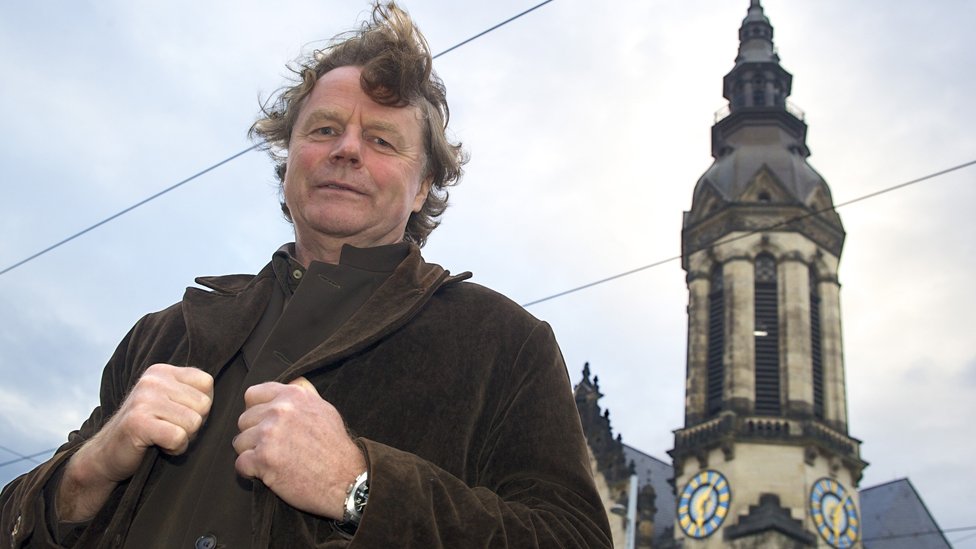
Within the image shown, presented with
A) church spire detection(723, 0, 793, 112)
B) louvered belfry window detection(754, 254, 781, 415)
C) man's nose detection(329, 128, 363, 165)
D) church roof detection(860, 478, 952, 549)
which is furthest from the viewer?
church spire detection(723, 0, 793, 112)

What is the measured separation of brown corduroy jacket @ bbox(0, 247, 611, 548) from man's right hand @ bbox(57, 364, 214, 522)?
40mm

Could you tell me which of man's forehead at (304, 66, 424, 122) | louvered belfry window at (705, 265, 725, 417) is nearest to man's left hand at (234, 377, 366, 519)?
man's forehead at (304, 66, 424, 122)

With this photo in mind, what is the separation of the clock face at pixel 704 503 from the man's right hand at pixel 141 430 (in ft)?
92.4

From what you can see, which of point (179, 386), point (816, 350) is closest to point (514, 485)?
point (179, 386)

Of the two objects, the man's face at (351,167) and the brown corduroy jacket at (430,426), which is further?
the man's face at (351,167)

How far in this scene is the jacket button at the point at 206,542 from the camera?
1.77 m

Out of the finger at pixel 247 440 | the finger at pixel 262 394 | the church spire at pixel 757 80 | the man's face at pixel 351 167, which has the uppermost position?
the church spire at pixel 757 80

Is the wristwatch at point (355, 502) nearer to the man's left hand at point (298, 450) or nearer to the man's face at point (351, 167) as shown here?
the man's left hand at point (298, 450)

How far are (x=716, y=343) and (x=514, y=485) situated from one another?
3082cm

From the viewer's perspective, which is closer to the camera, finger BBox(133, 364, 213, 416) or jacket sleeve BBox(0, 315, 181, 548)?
finger BBox(133, 364, 213, 416)

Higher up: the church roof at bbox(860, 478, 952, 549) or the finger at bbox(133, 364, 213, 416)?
the church roof at bbox(860, 478, 952, 549)

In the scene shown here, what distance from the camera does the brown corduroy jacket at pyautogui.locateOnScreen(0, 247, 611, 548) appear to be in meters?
1.71

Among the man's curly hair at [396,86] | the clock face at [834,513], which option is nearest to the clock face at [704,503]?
the clock face at [834,513]

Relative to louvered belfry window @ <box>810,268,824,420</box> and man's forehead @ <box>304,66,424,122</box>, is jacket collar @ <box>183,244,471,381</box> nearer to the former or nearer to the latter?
man's forehead @ <box>304,66,424,122</box>
